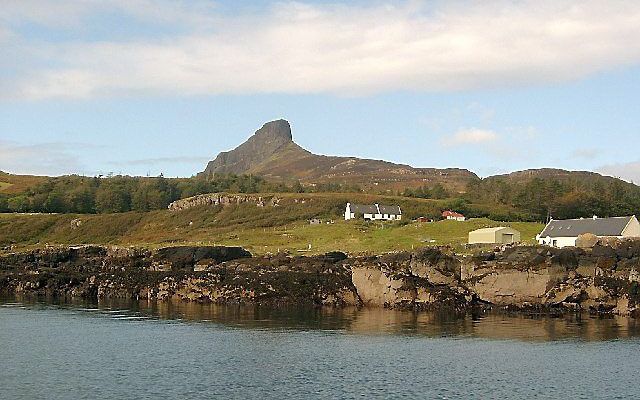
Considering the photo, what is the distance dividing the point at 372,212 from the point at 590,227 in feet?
209

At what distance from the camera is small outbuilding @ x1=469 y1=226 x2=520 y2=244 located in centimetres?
9544

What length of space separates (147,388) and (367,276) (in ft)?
137

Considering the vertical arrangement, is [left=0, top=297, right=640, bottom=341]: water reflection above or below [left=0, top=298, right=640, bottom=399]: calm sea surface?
above

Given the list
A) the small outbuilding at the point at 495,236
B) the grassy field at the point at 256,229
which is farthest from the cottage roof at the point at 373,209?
the small outbuilding at the point at 495,236

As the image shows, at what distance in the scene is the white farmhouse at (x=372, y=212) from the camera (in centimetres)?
15175

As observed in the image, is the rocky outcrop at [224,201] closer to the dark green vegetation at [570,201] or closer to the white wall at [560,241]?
the dark green vegetation at [570,201]

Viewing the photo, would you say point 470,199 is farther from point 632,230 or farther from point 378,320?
point 378,320

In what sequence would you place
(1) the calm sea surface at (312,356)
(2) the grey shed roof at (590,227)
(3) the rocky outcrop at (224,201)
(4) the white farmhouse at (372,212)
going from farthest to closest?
(3) the rocky outcrop at (224,201), (4) the white farmhouse at (372,212), (2) the grey shed roof at (590,227), (1) the calm sea surface at (312,356)

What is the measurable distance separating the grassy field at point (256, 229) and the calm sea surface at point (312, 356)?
1225 inches

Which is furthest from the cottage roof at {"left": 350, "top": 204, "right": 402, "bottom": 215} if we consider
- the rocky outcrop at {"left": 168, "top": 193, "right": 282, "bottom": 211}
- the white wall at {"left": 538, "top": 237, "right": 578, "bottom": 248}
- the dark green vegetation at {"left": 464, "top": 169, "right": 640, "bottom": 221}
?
the white wall at {"left": 538, "top": 237, "right": 578, "bottom": 248}

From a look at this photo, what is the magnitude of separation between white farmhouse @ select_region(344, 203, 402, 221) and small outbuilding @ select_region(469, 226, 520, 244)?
175 ft

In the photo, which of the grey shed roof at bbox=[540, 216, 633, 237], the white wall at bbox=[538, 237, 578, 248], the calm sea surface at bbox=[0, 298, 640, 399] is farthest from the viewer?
the white wall at bbox=[538, 237, 578, 248]

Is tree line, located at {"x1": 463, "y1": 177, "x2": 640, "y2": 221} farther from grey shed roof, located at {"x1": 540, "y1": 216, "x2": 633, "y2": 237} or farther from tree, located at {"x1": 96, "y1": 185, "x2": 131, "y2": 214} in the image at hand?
tree, located at {"x1": 96, "y1": 185, "x2": 131, "y2": 214}

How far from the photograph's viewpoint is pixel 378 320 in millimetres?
67938
